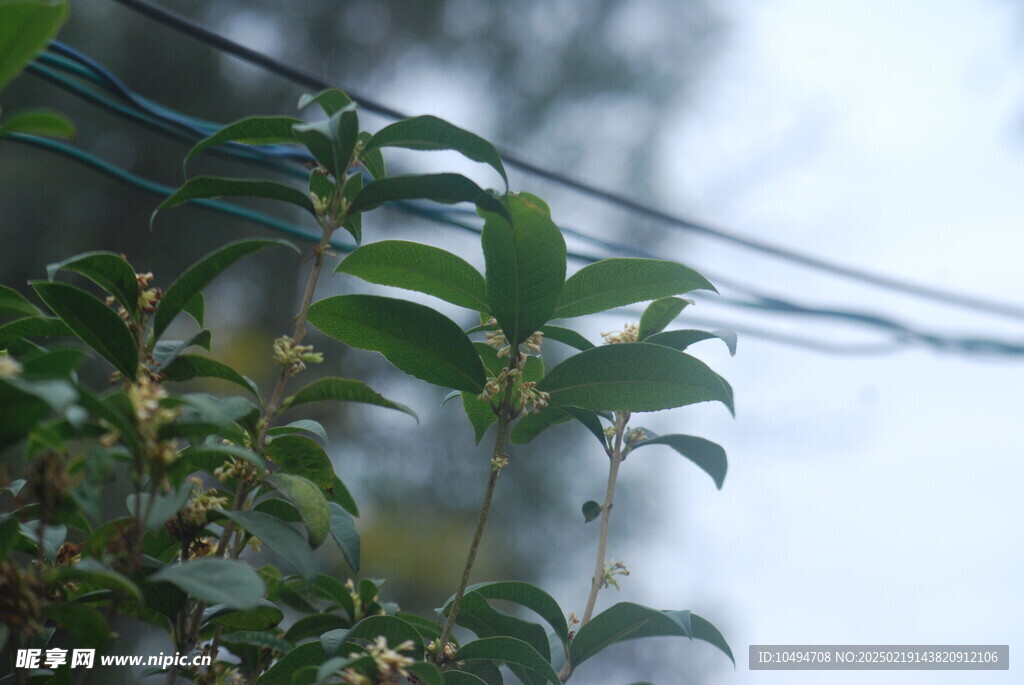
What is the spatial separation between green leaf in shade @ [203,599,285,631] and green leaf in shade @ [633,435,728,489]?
34 centimetres

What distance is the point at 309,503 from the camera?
474mm

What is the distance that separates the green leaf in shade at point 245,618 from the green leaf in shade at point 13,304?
246 mm

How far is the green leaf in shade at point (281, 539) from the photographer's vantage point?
0.45 metres

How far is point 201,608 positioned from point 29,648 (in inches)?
4.2

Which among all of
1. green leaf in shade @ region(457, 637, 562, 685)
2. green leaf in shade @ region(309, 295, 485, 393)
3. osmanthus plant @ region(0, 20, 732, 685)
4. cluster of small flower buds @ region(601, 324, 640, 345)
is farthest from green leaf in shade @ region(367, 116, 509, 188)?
green leaf in shade @ region(457, 637, 562, 685)

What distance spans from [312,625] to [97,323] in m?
0.33

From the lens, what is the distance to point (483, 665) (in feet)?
2.01

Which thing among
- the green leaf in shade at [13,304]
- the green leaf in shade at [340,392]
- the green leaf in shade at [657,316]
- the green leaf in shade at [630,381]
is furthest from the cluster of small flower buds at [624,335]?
the green leaf in shade at [13,304]

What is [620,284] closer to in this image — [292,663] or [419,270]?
[419,270]

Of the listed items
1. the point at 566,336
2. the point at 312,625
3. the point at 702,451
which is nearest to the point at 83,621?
the point at 312,625

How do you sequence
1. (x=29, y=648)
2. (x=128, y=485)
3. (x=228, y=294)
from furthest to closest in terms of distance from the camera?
(x=228, y=294) → (x=128, y=485) → (x=29, y=648)

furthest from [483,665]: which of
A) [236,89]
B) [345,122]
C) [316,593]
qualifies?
[236,89]

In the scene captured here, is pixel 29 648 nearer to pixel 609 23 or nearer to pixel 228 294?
pixel 228 294

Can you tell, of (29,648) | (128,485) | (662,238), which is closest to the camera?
(29,648)
